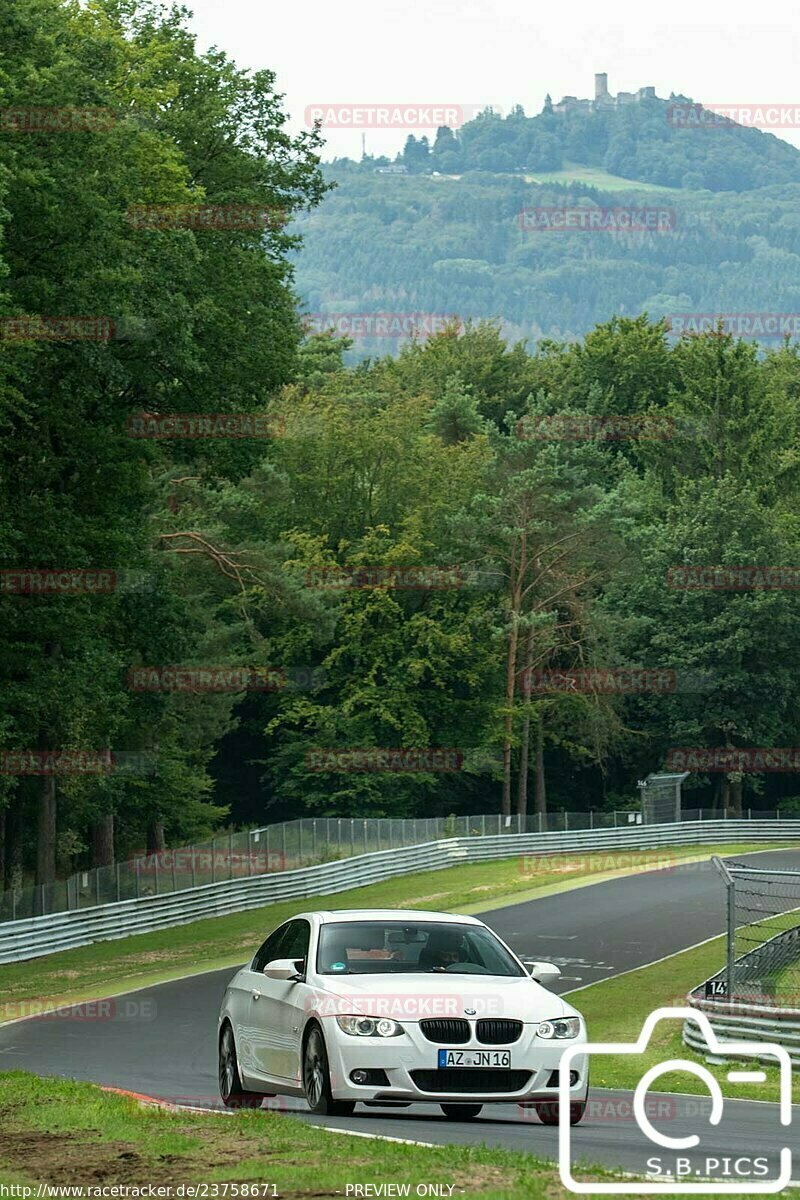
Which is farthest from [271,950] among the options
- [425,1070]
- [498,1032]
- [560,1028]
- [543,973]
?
[560,1028]

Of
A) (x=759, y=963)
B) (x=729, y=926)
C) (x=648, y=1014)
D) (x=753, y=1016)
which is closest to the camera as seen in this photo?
(x=729, y=926)

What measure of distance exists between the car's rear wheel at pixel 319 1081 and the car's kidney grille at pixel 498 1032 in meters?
0.95

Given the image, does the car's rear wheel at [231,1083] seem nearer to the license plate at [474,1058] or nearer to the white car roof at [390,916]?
the white car roof at [390,916]

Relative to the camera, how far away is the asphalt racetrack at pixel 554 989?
12.1 meters

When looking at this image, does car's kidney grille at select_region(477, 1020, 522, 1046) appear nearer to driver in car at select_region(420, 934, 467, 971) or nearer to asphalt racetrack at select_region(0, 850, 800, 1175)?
asphalt racetrack at select_region(0, 850, 800, 1175)

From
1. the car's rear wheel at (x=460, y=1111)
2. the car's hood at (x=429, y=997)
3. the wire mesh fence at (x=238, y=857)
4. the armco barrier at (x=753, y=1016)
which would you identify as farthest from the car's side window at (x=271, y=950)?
the wire mesh fence at (x=238, y=857)

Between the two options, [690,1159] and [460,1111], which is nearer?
[690,1159]

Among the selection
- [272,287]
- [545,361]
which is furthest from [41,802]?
[545,361]

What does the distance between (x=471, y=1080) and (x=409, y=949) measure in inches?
59.7

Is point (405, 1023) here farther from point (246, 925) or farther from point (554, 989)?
point (246, 925)

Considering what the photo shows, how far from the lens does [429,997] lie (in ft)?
41.3

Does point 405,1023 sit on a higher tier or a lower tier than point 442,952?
lower

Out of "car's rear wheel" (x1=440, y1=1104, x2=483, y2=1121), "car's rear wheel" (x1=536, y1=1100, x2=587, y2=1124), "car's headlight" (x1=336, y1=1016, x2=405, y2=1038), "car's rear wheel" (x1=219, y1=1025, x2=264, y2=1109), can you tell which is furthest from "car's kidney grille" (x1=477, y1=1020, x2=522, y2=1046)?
"car's rear wheel" (x1=219, y1=1025, x2=264, y2=1109)

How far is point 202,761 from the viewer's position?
231 ft
